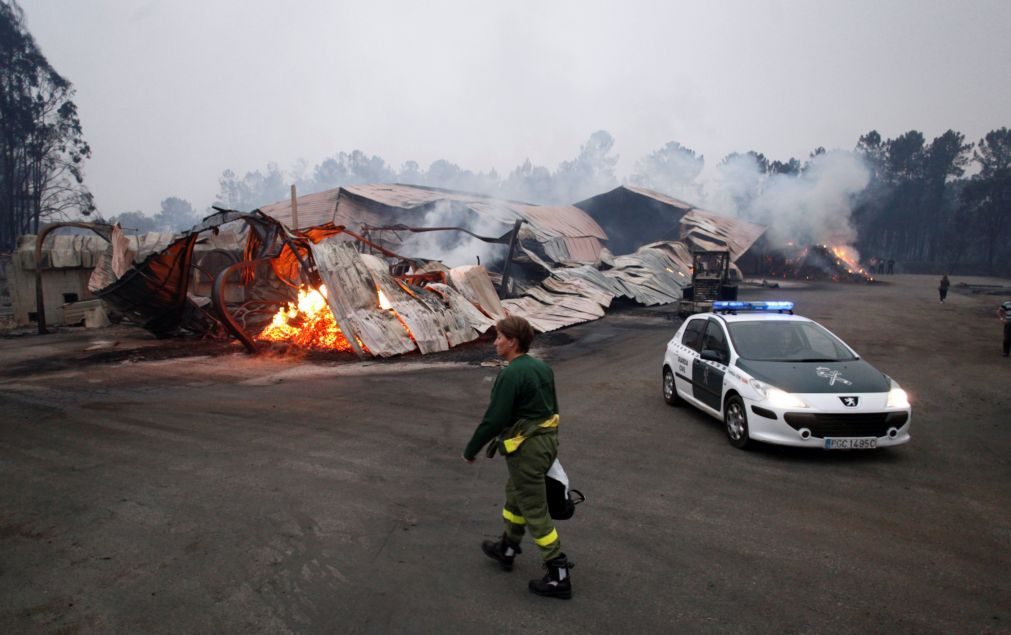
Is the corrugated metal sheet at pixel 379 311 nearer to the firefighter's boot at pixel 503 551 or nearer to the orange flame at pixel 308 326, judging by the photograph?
the orange flame at pixel 308 326

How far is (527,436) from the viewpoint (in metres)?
3.51

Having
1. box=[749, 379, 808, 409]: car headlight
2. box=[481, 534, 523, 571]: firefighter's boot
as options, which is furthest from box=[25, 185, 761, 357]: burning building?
box=[481, 534, 523, 571]: firefighter's boot

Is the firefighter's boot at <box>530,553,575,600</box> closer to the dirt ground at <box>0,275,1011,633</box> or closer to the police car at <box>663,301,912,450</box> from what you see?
the dirt ground at <box>0,275,1011,633</box>

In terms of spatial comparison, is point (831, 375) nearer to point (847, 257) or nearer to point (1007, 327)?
point (1007, 327)

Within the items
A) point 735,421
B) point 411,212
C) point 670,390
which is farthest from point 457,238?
point 735,421

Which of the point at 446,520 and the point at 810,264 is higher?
the point at 810,264

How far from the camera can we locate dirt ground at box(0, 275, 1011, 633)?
3.44 meters

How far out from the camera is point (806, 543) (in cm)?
427

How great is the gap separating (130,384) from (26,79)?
3235 centimetres

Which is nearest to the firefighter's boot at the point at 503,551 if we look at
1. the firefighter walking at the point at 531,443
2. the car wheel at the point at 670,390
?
the firefighter walking at the point at 531,443

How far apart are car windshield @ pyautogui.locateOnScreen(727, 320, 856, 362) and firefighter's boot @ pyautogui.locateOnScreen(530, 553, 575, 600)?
4347 mm

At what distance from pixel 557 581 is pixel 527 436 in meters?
0.94

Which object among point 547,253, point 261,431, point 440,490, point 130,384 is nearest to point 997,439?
point 440,490

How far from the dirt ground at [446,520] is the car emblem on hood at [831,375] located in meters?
0.82
